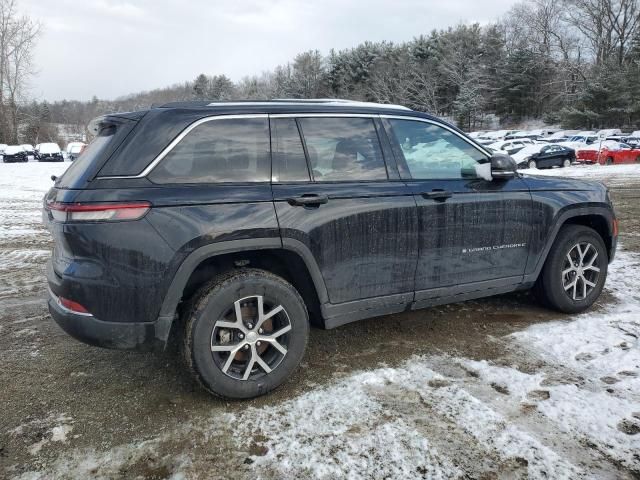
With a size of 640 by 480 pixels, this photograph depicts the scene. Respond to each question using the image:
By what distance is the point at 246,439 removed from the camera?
2693 mm

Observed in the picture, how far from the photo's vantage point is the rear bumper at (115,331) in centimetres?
280

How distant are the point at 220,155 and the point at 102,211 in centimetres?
77

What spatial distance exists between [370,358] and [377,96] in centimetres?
6668

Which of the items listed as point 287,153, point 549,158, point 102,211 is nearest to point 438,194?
point 287,153

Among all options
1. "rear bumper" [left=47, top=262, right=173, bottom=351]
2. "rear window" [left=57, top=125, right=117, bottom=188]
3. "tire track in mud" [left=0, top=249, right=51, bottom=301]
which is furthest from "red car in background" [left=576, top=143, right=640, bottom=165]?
"rear bumper" [left=47, top=262, right=173, bottom=351]

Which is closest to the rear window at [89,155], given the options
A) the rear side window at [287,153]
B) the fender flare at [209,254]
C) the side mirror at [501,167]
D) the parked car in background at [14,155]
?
the fender flare at [209,254]

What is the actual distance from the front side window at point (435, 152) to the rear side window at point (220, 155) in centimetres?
108

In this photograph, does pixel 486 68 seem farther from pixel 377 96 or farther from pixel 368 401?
pixel 368 401

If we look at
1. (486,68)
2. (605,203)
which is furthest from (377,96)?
(605,203)

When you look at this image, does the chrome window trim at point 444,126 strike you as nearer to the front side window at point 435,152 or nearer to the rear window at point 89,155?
the front side window at point 435,152

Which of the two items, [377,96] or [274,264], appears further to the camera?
[377,96]

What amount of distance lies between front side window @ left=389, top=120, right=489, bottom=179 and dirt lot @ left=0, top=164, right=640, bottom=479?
1.33 meters

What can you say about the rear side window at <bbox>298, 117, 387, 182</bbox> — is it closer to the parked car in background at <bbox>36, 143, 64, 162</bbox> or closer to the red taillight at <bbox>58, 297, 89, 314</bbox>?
the red taillight at <bbox>58, 297, 89, 314</bbox>

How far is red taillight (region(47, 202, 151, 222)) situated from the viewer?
2697 mm
